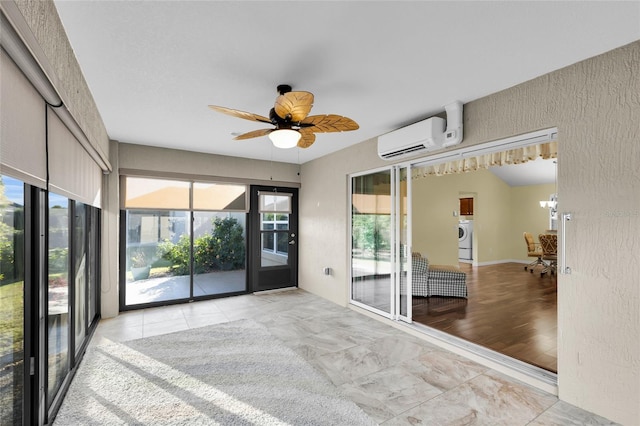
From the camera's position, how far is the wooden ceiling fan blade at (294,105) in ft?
6.98

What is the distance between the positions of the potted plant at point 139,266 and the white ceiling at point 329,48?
2357 millimetres

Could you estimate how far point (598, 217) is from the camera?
221 centimetres

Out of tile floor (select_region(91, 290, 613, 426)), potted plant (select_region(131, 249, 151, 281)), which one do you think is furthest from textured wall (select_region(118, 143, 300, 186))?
tile floor (select_region(91, 290, 613, 426))

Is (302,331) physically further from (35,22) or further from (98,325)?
(35,22)

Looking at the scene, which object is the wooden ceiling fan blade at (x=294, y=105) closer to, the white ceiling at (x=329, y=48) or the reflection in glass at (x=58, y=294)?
the white ceiling at (x=329, y=48)

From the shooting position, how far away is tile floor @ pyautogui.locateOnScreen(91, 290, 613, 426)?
7.22 feet

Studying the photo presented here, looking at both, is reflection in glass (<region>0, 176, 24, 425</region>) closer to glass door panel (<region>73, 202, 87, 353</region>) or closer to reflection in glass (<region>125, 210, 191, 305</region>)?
glass door panel (<region>73, 202, 87, 353</region>)

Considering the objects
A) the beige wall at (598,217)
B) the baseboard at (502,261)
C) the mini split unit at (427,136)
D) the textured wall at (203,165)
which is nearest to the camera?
the beige wall at (598,217)

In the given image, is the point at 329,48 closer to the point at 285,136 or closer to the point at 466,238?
the point at 285,136

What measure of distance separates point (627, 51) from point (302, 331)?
3802 millimetres

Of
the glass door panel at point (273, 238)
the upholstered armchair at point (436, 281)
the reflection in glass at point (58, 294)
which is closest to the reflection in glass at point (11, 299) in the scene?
the reflection in glass at point (58, 294)

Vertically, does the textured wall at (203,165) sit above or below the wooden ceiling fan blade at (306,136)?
above

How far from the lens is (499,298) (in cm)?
Answer: 514

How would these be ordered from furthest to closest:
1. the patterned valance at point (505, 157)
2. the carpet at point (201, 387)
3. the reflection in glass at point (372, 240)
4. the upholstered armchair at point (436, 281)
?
1. the upholstered armchair at point (436, 281)
2. the reflection in glass at point (372, 240)
3. the patterned valance at point (505, 157)
4. the carpet at point (201, 387)
